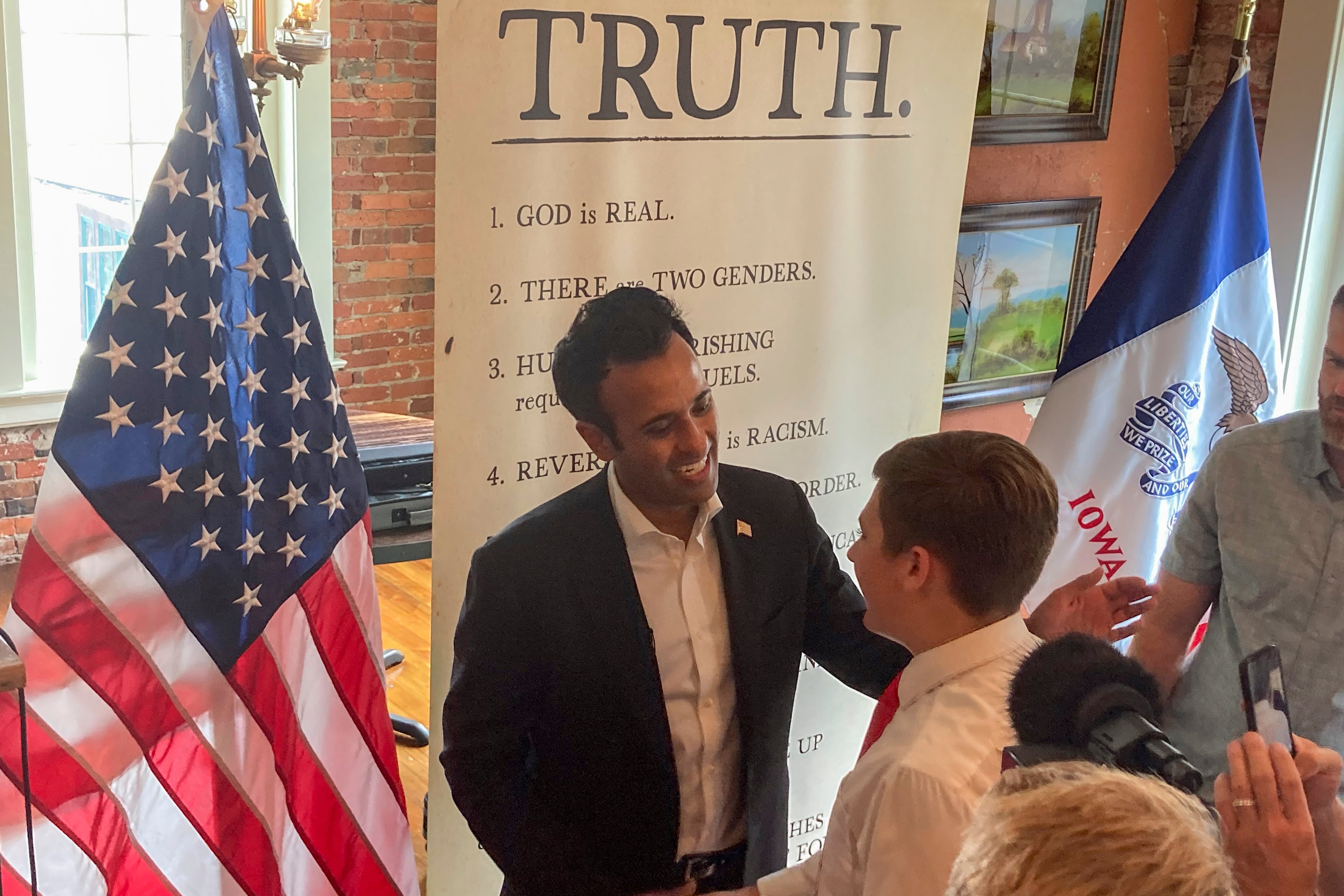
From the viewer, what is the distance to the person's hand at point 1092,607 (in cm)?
159

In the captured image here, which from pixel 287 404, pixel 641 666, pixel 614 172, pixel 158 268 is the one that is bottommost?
pixel 641 666

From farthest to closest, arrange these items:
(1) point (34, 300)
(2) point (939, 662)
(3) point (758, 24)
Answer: (1) point (34, 300) < (3) point (758, 24) < (2) point (939, 662)

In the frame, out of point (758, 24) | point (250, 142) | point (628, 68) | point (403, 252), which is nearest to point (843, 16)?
point (758, 24)

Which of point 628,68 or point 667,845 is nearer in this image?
point 667,845

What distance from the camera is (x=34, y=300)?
470 cm

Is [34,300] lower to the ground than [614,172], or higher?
lower

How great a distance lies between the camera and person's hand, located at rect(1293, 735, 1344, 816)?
1.12 m

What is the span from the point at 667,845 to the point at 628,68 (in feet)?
3.55

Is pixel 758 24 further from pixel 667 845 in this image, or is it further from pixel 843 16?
pixel 667 845

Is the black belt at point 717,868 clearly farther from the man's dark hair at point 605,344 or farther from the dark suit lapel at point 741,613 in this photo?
the man's dark hair at point 605,344

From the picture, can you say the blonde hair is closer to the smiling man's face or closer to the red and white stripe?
the smiling man's face

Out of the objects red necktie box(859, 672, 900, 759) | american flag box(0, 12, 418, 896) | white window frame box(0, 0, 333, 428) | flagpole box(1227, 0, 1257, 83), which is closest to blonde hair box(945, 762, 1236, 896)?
red necktie box(859, 672, 900, 759)

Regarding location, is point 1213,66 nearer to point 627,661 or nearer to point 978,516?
point 978,516

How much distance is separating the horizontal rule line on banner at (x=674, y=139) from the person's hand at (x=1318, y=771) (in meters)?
1.14
